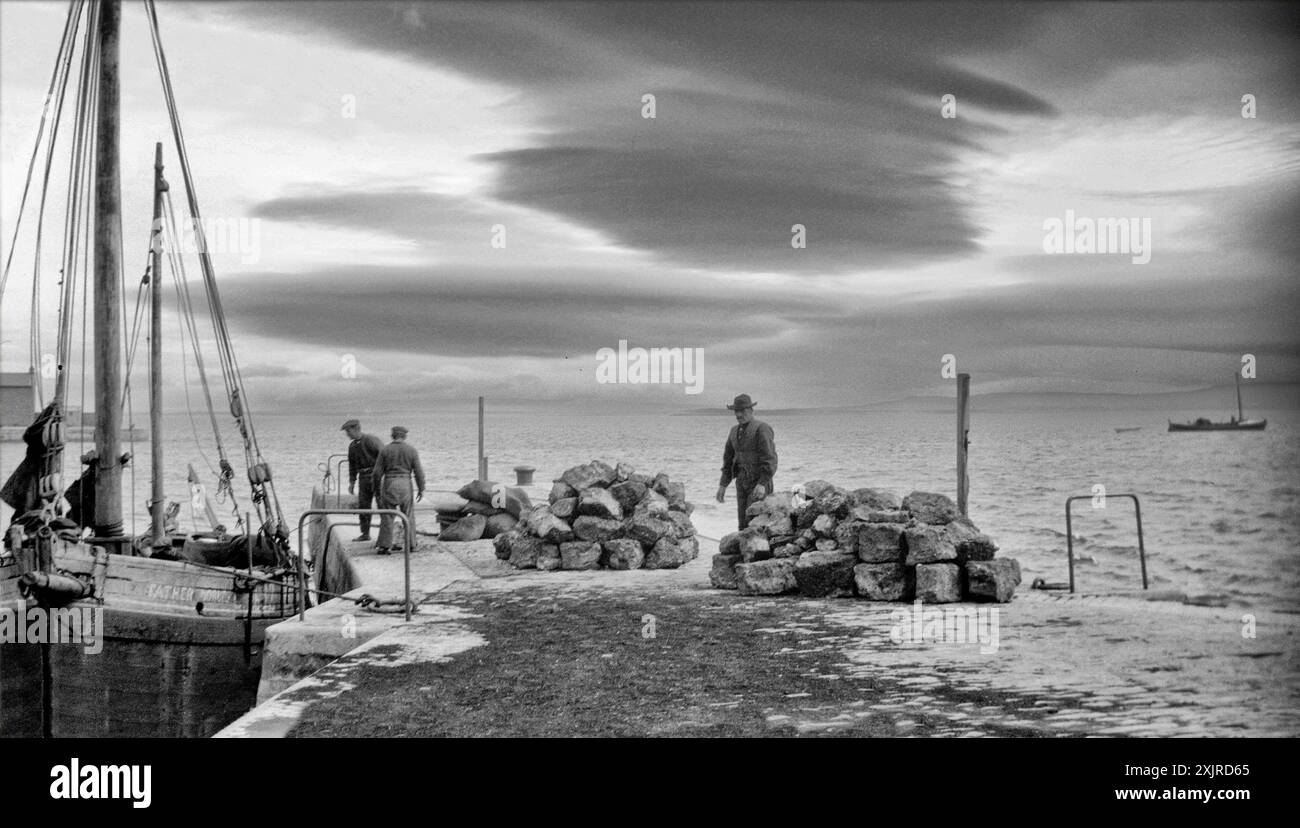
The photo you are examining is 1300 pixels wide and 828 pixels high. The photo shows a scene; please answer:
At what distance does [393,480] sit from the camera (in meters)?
11.1

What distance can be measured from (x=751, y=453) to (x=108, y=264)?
22.1 feet

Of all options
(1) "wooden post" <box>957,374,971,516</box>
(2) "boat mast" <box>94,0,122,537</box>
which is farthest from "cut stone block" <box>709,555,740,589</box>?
(2) "boat mast" <box>94,0,122,537</box>

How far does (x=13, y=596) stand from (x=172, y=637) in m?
1.37

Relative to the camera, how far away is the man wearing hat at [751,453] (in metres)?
10.1

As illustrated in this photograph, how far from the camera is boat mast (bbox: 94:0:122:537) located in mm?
11180

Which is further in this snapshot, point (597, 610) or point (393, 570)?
point (393, 570)

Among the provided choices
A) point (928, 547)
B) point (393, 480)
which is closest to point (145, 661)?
point (393, 480)

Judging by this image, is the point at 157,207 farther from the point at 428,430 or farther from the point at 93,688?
the point at 428,430

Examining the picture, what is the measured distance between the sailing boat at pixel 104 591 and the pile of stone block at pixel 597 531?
7.01 feet

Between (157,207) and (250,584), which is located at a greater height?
(157,207)

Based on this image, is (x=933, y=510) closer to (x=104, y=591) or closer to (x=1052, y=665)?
(x=1052, y=665)
